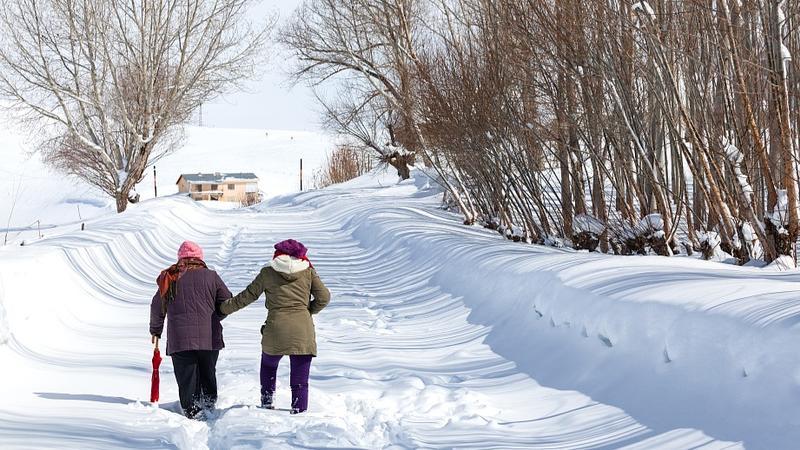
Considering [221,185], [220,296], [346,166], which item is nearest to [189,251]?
[220,296]

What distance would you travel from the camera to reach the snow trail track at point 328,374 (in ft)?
17.8

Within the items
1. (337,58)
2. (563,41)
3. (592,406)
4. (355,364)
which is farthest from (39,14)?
(592,406)

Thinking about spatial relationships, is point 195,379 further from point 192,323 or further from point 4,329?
point 4,329

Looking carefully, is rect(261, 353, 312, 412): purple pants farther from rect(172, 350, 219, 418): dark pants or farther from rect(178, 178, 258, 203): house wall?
rect(178, 178, 258, 203): house wall

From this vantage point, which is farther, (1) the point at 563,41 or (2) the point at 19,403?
(1) the point at 563,41

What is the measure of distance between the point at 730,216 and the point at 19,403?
26.6ft

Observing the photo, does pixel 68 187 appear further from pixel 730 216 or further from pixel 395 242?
pixel 730 216

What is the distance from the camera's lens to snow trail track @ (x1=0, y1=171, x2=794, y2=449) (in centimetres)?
544

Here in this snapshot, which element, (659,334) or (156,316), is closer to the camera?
(659,334)

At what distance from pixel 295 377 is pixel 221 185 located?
297 feet

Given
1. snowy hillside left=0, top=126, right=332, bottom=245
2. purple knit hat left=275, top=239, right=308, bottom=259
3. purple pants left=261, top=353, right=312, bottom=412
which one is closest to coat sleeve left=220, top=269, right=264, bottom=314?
purple knit hat left=275, top=239, right=308, bottom=259

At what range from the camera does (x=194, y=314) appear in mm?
6316

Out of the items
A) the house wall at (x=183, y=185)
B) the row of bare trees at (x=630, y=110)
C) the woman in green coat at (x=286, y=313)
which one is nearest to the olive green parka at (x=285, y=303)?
the woman in green coat at (x=286, y=313)

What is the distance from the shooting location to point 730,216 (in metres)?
10.6
